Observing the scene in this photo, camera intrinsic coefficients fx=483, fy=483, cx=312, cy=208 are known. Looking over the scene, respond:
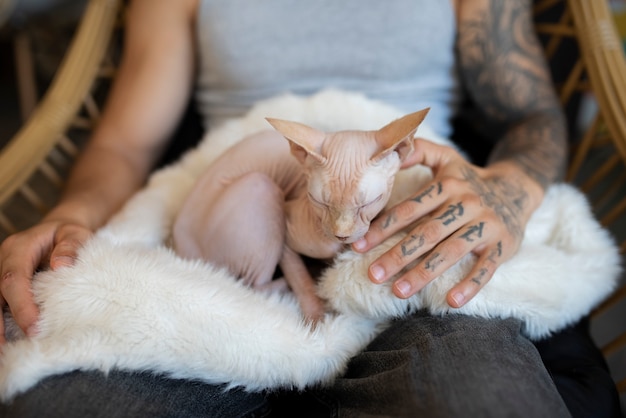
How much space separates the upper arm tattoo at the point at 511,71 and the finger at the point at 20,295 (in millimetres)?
902

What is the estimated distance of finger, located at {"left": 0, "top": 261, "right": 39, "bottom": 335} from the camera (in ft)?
2.32

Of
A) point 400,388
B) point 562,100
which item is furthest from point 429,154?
point 562,100

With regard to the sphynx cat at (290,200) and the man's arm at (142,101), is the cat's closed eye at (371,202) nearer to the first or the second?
the sphynx cat at (290,200)

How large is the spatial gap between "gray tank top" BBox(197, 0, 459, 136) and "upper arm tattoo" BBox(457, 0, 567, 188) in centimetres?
6

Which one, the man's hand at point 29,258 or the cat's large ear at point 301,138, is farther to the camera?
the man's hand at point 29,258

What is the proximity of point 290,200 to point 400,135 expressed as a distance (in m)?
0.31

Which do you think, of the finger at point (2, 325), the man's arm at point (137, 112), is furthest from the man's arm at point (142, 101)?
the finger at point (2, 325)

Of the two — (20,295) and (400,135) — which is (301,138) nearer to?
(400,135)

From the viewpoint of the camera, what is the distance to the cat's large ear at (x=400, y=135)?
577mm

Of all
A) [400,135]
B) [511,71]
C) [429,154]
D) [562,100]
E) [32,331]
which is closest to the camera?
[400,135]

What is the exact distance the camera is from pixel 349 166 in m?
0.61

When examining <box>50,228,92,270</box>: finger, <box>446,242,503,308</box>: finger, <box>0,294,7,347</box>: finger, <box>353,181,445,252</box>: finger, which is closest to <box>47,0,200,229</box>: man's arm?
<box>50,228,92,270</box>: finger

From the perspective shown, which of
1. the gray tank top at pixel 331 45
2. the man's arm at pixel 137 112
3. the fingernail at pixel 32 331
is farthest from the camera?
the gray tank top at pixel 331 45

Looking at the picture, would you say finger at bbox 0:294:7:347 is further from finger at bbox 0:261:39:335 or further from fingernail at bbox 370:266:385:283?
fingernail at bbox 370:266:385:283
